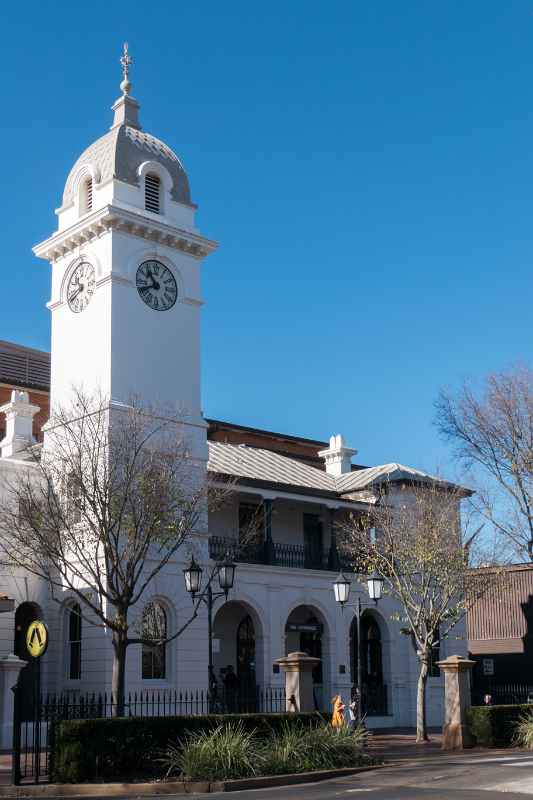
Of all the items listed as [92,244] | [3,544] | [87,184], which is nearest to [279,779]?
[3,544]

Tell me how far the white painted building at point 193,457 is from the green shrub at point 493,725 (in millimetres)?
9760

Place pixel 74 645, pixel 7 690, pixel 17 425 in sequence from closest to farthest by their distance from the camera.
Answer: pixel 7 690
pixel 74 645
pixel 17 425

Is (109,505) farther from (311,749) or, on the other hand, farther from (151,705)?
(311,749)

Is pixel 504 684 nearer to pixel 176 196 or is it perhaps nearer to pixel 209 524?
pixel 209 524

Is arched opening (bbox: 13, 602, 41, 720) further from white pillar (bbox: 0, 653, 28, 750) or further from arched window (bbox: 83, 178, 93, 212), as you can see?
arched window (bbox: 83, 178, 93, 212)

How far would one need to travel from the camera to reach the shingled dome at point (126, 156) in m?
34.2

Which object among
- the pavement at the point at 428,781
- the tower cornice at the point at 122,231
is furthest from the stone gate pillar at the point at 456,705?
the tower cornice at the point at 122,231

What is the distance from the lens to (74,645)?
3147 cm

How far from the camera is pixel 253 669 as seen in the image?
3669 centimetres

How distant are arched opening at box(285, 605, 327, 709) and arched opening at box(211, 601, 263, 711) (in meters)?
1.41

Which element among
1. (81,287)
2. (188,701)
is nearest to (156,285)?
(81,287)

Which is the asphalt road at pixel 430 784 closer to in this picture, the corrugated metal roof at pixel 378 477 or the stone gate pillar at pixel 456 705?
A: the stone gate pillar at pixel 456 705

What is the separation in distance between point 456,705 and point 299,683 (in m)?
4.24

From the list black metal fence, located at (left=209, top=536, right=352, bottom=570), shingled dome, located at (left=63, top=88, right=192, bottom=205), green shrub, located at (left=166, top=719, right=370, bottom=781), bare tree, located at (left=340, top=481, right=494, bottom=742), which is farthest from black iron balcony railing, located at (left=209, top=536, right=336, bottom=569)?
green shrub, located at (left=166, top=719, right=370, bottom=781)
